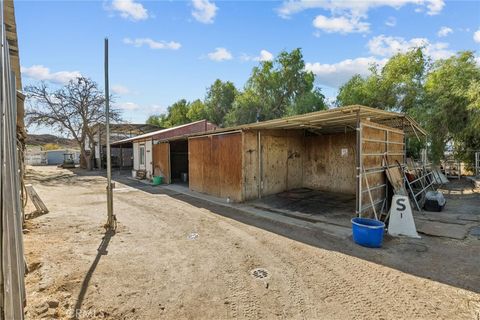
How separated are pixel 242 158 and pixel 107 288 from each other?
5763 mm

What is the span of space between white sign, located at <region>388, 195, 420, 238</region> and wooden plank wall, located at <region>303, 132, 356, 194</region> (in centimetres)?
417

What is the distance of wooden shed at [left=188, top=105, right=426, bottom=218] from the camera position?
7.46m

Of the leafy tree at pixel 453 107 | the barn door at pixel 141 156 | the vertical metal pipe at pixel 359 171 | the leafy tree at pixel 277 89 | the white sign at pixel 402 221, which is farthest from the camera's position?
the leafy tree at pixel 277 89

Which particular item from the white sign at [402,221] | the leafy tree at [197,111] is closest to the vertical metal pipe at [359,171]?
the white sign at [402,221]

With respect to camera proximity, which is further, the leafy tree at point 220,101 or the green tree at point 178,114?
the green tree at point 178,114

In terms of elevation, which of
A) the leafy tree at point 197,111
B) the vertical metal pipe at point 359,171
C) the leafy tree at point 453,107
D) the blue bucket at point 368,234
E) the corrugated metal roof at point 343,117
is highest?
the leafy tree at point 197,111

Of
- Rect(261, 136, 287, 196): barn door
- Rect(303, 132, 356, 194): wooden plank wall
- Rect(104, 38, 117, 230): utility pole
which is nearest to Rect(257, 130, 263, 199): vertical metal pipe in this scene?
Rect(261, 136, 287, 196): barn door

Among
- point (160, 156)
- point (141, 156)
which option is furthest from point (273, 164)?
point (141, 156)

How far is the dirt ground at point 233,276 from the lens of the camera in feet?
9.41

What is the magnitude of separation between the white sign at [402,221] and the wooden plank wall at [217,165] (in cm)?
445

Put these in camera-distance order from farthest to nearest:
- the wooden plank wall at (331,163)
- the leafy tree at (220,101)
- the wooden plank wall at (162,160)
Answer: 1. the leafy tree at (220,101)
2. the wooden plank wall at (162,160)
3. the wooden plank wall at (331,163)

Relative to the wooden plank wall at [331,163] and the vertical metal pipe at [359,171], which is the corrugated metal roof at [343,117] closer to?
the vertical metal pipe at [359,171]

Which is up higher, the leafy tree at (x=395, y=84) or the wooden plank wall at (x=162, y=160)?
the leafy tree at (x=395, y=84)

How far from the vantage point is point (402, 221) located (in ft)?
18.1
